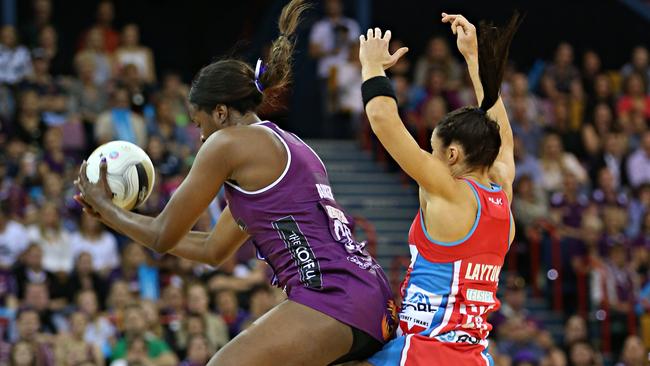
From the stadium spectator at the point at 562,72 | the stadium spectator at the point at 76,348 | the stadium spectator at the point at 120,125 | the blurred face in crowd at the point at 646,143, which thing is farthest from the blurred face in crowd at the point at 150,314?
the stadium spectator at the point at 562,72

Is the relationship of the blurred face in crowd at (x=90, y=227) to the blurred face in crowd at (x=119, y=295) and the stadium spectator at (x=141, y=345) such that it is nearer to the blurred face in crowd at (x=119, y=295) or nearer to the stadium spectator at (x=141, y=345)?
the blurred face in crowd at (x=119, y=295)

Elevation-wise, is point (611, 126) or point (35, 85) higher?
point (35, 85)

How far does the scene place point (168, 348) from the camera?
36.3 ft

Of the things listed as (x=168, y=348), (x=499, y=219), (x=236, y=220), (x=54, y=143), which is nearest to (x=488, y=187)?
(x=499, y=219)

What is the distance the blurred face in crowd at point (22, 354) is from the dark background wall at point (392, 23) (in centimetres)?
793

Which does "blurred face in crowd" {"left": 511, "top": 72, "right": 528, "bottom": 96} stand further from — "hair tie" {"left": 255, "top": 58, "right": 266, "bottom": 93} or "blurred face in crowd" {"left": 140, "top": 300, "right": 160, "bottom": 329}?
"hair tie" {"left": 255, "top": 58, "right": 266, "bottom": 93}

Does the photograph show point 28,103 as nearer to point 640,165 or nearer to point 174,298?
point 174,298

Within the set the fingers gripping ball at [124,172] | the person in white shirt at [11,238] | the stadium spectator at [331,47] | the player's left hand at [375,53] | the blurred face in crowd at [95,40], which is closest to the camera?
the player's left hand at [375,53]

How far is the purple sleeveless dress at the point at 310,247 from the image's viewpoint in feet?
16.2

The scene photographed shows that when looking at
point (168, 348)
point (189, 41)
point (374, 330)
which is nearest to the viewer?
point (374, 330)

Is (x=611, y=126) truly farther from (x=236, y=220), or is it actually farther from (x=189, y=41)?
(x=236, y=220)

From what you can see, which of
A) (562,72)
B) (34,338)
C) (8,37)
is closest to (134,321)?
(34,338)

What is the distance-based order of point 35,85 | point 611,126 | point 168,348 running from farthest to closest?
point 611,126
point 35,85
point 168,348

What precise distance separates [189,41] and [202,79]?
14245mm
